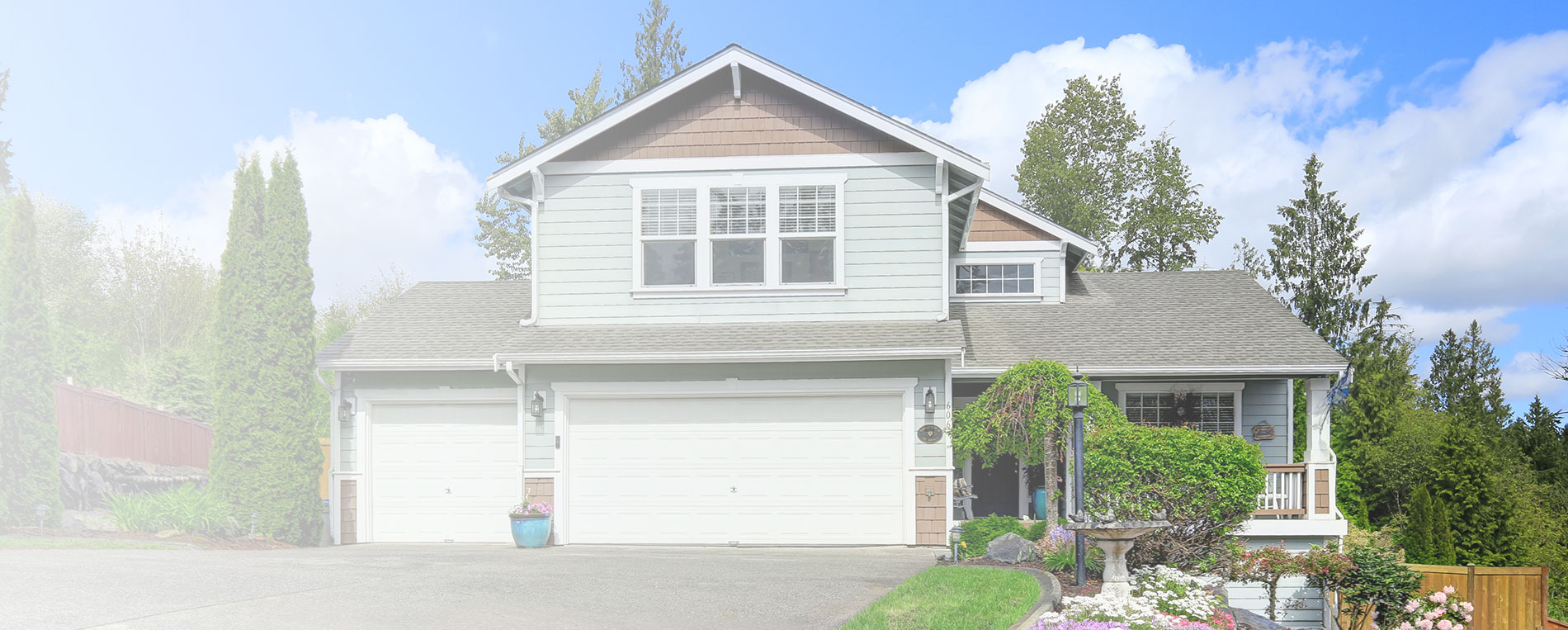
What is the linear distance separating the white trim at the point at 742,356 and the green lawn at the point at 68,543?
4723 mm

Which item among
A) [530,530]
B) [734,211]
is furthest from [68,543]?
[734,211]

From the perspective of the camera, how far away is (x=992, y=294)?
17625 mm

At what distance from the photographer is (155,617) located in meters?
7.37

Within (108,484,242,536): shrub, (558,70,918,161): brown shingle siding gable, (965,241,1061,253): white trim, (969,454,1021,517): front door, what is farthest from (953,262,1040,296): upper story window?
(108,484,242,536): shrub

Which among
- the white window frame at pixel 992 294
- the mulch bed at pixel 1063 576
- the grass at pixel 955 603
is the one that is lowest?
the mulch bed at pixel 1063 576

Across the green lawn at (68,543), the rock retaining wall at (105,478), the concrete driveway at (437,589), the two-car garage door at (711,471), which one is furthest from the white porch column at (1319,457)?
the rock retaining wall at (105,478)

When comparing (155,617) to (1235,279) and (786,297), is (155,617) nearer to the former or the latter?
(786,297)

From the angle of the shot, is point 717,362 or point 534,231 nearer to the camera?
point 717,362

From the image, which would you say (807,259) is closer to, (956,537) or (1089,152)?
(956,537)

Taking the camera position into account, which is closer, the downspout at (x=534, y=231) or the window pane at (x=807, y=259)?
the window pane at (x=807, y=259)

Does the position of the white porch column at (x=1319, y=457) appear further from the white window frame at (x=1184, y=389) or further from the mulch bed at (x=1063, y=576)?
the mulch bed at (x=1063, y=576)

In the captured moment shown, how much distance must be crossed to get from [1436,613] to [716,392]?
8.53m

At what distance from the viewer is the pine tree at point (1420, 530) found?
49.8 ft

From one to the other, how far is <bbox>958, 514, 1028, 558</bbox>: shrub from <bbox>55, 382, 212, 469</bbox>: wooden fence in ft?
51.5
